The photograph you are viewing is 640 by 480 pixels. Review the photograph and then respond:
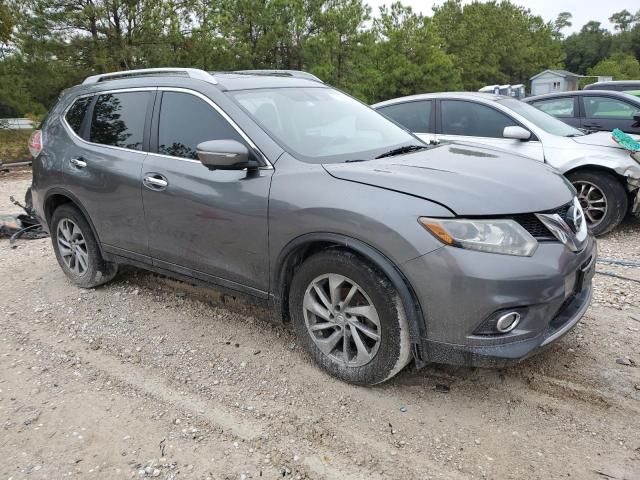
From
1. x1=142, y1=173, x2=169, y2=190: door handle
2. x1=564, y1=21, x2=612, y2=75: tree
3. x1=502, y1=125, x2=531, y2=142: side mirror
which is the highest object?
x1=564, y1=21, x2=612, y2=75: tree

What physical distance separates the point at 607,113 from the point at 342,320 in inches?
262

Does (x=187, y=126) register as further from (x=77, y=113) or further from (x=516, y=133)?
(x=516, y=133)

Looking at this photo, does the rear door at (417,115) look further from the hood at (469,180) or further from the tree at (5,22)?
the tree at (5,22)

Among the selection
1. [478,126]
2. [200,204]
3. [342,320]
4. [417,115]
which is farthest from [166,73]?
[478,126]

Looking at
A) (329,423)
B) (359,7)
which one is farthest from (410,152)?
(359,7)

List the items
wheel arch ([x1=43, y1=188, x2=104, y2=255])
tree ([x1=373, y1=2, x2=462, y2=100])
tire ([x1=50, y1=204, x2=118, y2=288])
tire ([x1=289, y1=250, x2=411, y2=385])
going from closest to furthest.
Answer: tire ([x1=289, y1=250, x2=411, y2=385]) < wheel arch ([x1=43, y1=188, x2=104, y2=255]) < tire ([x1=50, y1=204, x2=118, y2=288]) < tree ([x1=373, y1=2, x2=462, y2=100])

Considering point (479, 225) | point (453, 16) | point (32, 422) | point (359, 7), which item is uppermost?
point (453, 16)

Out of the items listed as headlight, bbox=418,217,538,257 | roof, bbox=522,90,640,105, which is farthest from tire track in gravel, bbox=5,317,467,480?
roof, bbox=522,90,640,105

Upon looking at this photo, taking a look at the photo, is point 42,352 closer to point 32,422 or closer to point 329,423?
point 32,422

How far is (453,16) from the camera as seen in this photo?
4312cm

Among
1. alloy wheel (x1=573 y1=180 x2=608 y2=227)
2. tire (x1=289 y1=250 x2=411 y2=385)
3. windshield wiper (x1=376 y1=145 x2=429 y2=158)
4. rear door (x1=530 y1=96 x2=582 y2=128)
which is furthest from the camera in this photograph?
rear door (x1=530 y1=96 x2=582 y2=128)

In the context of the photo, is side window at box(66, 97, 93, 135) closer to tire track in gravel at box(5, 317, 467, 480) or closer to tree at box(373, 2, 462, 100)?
tire track in gravel at box(5, 317, 467, 480)

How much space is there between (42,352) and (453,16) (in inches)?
1788

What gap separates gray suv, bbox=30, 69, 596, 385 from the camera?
2619mm
